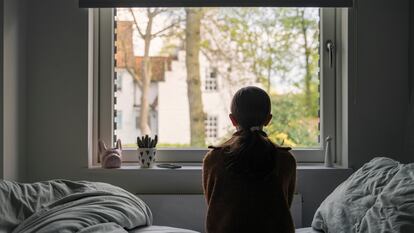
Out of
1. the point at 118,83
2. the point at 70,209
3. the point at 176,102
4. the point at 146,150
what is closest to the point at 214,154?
the point at 70,209

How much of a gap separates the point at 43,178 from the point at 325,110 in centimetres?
136

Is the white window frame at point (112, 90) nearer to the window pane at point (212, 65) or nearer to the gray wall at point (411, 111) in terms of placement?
the window pane at point (212, 65)

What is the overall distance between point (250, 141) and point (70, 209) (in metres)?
0.66

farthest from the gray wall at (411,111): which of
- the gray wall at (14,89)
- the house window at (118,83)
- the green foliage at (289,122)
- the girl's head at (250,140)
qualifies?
the gray wall at (14,89)

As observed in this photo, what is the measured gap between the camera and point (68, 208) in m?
1.59

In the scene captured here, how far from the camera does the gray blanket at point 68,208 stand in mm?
1483

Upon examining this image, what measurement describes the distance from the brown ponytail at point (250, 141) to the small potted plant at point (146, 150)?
0.82 m

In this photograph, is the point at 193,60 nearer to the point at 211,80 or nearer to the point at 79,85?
the point at 211,80

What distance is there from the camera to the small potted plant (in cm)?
218

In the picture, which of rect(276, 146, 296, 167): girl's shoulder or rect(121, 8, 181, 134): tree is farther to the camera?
rect(121, 8, 181, 134): tree

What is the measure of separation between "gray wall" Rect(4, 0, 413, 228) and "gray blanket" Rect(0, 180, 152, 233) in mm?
423

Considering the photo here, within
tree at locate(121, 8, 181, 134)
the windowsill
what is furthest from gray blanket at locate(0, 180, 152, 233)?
tree at locate(121, 8, 181, 134)

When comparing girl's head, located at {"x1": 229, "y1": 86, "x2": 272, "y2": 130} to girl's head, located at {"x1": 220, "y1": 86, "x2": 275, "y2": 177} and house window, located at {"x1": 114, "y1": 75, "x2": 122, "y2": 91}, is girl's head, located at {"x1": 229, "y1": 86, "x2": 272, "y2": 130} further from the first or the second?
house window, located at {"x1": 114, "y1": 75, "x2": 122, "y2": 91}

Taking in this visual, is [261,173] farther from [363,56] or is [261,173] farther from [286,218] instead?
[363,56]
